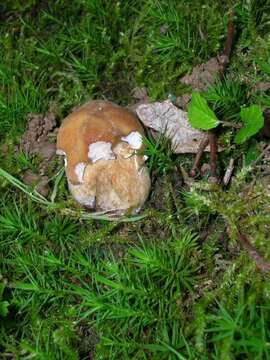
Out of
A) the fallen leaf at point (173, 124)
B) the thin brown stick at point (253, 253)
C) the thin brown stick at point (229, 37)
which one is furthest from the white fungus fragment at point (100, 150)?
the thin brown stick at point (229, 37)

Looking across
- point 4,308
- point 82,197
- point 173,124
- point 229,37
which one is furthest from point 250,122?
point 4,308

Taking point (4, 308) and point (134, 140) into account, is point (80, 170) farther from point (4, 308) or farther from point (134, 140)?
point (4, 308)

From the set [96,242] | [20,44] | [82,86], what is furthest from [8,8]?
[96,242]

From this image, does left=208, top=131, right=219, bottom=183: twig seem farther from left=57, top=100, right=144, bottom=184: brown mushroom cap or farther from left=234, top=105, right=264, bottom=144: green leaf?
left=57, top=100, right=144, bottom=184: brown mushroom cap

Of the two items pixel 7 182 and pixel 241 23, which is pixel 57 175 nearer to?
pixel 7 182

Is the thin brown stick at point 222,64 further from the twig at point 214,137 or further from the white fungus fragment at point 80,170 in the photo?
the white fungus fragment at point 80,170

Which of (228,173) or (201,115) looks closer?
(201,115)

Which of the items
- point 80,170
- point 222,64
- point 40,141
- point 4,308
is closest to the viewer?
point 4,308
